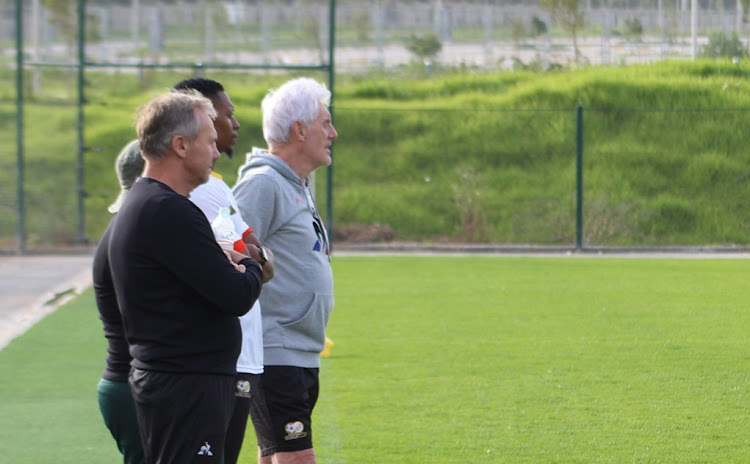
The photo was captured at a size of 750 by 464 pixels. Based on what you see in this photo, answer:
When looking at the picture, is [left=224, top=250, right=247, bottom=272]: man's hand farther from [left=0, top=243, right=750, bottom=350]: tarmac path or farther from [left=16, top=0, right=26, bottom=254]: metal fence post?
[left=16, top=0, right=26, bottom=254]: metal fence post

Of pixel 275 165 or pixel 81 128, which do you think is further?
pixel 81 128

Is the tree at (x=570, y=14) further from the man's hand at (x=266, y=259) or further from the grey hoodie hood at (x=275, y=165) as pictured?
the man's hand at (x=266, y=259)

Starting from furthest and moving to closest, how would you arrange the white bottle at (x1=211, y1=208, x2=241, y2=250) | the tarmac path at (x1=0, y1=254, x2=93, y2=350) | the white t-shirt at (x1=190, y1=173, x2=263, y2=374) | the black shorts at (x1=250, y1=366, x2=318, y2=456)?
the tarmac path at (x1=0, y1=254, x2=93, y2=350), the black shorts at (x1=250, y1=366, x2=318, y2=456), the white t-shirt at (x1=190, y1=173, x2=263, y2=374), the white bottle at (x1=211, y1=208, x2=241, y2=250)

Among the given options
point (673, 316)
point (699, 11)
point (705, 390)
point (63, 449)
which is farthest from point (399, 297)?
point (699, 11)

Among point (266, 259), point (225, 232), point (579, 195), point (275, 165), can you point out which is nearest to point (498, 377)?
point (275, 165)

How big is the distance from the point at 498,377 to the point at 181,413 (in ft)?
15.0

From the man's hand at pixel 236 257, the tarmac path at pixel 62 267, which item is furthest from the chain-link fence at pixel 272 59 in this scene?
the man's hand at pixel 236 257

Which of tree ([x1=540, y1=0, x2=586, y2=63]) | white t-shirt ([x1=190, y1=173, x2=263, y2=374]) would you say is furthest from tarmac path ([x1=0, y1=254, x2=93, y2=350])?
tree ([x1=540, y1=0, x2=586, y2=63])

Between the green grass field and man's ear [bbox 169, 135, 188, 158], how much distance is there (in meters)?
2.85

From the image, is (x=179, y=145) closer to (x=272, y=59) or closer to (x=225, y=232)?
(x=225, y=232)

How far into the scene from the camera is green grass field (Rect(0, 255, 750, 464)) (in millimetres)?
5934

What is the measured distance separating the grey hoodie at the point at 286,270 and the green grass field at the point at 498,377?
170 centimetres

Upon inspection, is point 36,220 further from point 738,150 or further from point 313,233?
point 313,233

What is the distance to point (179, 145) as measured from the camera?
10.5 ft
